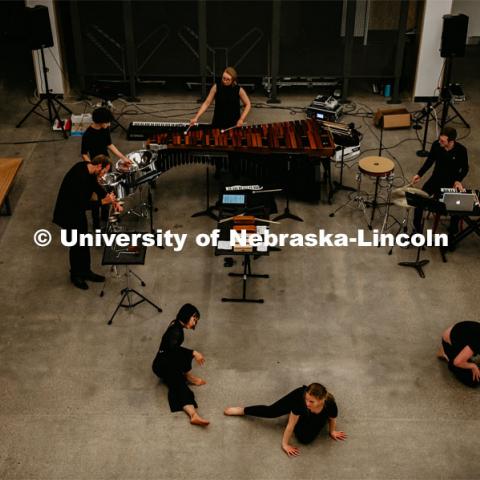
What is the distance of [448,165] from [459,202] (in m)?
0.59

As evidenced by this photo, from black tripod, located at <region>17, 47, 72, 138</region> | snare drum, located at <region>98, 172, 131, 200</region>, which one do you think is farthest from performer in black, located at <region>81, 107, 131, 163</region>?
black tripod, located at <region>17, 47, 72, 138</region>

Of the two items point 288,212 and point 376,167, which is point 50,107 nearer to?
point 288,212

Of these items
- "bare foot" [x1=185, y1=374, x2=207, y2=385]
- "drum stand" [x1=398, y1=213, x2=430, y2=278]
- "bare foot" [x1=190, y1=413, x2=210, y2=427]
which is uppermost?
"drum stand" [x1=398, y1=213, x2=430, y2=278]

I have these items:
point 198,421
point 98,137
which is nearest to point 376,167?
point 98,137

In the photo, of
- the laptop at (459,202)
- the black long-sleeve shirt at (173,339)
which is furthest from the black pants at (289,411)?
the laptop at (459,202)

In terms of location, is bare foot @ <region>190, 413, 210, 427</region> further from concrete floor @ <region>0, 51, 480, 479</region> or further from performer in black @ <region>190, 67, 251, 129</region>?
performer in black @ <region>190, 67, 251, 129</region>

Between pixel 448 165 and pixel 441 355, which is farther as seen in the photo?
pixel 448 165

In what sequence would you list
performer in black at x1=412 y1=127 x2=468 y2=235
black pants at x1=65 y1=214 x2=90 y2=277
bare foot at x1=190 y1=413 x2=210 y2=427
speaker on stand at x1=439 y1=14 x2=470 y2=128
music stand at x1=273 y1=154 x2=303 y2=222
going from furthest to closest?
speaker on stand at x1=439 y1=14 x2=470 y2=128, music stand at x1=273 y1=154 x2=303 y2=222, performer in black at x1=412 y1=127 x2=468 y2=235, black pants at x1=65 y1=214 x2=90 y2=277, bare foot at x1=190 y1=413 x2=210 y2=427

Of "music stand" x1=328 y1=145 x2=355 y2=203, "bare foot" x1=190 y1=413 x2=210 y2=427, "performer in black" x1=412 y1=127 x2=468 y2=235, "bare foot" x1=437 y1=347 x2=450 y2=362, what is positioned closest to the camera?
"bare foot" x1=190 y1=413 x2=210 y2=427

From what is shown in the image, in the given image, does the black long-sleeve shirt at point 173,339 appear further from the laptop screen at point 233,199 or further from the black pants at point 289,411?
the laptop screen at point 233,199

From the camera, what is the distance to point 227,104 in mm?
9969

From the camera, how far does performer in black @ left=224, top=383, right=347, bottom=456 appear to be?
6430 millimetres

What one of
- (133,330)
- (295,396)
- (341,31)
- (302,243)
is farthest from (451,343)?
(341,31)

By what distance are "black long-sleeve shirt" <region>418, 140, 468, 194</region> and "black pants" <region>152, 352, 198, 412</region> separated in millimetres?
3742
